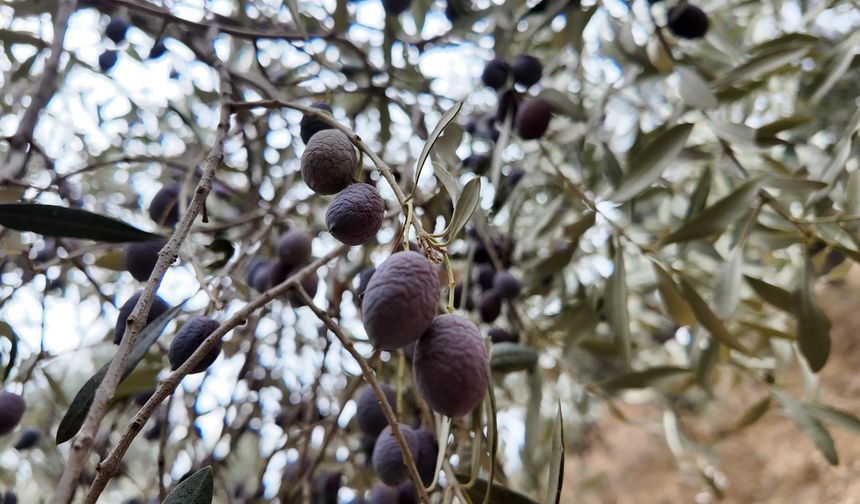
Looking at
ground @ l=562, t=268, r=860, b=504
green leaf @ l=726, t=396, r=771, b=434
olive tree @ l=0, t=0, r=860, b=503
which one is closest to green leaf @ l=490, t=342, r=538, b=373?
olive tree @ l=0, t=0, r=860, b=503

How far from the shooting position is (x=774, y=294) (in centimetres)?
100

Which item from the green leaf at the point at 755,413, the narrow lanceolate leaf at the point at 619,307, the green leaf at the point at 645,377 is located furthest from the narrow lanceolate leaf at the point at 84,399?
the green leaf at the point at 755,413

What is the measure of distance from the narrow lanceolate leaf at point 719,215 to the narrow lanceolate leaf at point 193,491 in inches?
30.0

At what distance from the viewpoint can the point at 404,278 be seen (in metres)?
0.44

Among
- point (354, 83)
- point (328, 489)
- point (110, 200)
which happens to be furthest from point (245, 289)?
point (110, 200)

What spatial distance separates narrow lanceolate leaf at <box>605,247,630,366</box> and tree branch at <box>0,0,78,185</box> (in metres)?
0.84

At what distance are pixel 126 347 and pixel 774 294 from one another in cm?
95

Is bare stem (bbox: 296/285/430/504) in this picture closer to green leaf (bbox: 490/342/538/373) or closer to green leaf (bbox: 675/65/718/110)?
green leaf (bbox: 490/342/538/373)

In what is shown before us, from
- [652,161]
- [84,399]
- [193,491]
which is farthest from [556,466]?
[652,161]

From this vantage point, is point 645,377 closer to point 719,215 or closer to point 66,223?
point 719,215

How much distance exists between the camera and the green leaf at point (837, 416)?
3.40ft

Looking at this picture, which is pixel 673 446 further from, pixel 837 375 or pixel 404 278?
pixel 837 375

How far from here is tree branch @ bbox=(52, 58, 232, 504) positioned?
15.1 inches

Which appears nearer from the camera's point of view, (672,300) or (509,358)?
(509,358)
